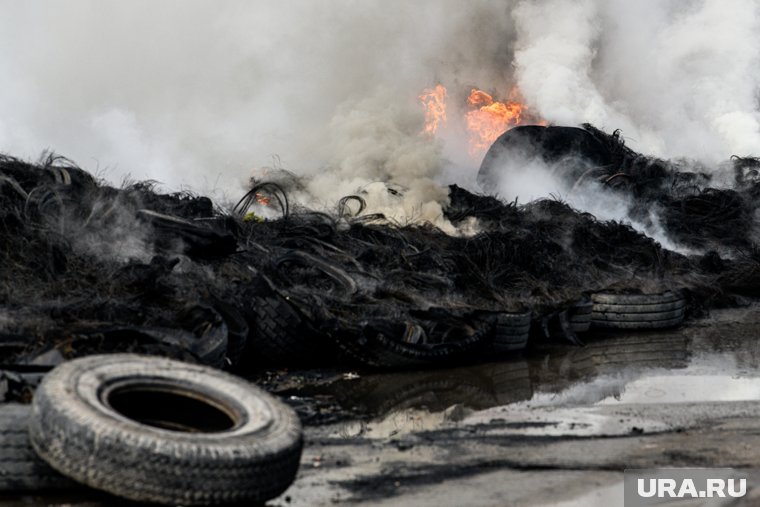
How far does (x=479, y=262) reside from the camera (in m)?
13.2

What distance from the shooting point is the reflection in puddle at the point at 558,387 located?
26.8ft

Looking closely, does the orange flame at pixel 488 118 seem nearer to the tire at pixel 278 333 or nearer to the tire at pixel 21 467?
the tire at pixel 278 333

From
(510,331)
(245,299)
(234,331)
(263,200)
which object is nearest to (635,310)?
(510,331)

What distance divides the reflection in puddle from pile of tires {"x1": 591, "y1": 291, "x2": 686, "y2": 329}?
0.57 metres

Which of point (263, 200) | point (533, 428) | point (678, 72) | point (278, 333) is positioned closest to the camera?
point (533, 428)

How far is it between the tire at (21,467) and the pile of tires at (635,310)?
8.23 m

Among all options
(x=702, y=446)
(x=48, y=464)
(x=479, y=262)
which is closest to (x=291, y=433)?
(x=48, y=464)

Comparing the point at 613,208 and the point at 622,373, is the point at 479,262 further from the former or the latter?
the point at 613,208

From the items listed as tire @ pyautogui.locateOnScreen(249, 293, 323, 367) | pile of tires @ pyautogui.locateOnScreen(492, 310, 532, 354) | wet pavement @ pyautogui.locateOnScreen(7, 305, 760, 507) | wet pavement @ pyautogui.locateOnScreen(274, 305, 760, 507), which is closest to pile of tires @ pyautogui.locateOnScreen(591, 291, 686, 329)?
wet pavement @ pyautogui.locateOnScreen(7, 305, 760, 507)

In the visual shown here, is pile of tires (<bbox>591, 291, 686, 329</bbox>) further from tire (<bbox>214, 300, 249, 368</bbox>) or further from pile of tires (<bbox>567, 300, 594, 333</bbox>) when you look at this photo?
tire (<bbox>214, 300, 249, 368</bbox>)

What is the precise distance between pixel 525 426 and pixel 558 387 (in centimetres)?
192

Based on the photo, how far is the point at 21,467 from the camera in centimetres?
593

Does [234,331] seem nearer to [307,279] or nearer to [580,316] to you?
[307,279]

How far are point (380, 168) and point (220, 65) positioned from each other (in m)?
4.38
